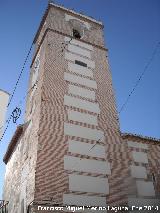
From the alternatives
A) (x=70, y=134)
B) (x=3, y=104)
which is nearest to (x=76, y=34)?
(x=70, y=134)

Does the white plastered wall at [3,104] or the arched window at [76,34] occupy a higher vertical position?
the arched window at [76,34]

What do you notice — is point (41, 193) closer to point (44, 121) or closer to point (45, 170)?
point (45, 170)

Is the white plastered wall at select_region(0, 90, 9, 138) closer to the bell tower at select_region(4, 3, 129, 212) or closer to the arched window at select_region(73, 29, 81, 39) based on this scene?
the bell tower at select_region(4, 3, 129, 212)

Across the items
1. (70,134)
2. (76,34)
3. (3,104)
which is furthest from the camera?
(76,34)

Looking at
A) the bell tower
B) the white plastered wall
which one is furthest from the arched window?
the white plastered wall

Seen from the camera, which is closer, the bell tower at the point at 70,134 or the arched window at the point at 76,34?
the bell tower at the point at 70,134

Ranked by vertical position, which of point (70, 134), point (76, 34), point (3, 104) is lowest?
point (3, 104)

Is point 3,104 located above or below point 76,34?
below

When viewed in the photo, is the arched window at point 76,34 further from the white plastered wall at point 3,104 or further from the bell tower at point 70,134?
the white plastered wall at point 3,104

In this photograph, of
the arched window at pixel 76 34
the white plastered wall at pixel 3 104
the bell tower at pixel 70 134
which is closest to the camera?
the white plastered wall at pixel 3 104

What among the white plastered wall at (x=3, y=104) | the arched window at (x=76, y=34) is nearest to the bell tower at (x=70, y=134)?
the arched window at (x=76, y=34)

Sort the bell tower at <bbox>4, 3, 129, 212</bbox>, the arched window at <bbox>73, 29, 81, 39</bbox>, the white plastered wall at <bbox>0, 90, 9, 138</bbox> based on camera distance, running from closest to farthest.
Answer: the white plastered wall at <bbox>0, 90, 9, 138</bbox> → the bell tower at <bbox>4, 3, 129, 212</bbox> → the arched window at <bbox>73, 29, 81, 39</bbox>

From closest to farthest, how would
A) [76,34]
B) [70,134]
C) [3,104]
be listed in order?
[3,104] → [70,134] → [76,34]

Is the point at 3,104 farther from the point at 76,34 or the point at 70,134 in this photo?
the point at 76,34
